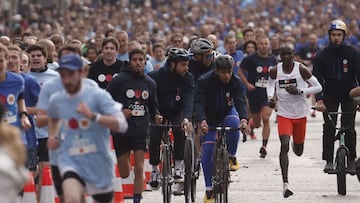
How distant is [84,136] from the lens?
11703 millimetres

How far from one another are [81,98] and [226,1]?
43497 mm

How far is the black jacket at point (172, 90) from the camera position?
1686 centimetres

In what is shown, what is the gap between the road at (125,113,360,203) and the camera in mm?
17109

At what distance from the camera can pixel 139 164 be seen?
1532 cm

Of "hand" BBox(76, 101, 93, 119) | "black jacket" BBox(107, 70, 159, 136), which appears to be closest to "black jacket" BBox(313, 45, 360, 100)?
"black jacket" BBox(107, 70, 159, 136)

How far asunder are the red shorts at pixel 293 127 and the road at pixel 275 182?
692 mm

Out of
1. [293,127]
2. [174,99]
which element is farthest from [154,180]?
[293,127]

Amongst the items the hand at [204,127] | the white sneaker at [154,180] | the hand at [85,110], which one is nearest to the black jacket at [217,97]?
the hand at [204,127]

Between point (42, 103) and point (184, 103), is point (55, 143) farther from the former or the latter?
point (184, 103)

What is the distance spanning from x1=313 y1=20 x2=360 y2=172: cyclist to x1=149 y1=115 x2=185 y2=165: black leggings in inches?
67.8

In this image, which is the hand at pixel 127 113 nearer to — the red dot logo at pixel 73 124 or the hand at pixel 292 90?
the hand at pixel 292 90

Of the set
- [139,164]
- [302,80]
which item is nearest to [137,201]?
[139,164]

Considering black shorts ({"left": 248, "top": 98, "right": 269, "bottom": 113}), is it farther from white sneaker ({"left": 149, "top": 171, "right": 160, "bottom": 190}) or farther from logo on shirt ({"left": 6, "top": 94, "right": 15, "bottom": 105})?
logo on shirt ({"left": 6, "top": 94, "right": 15, "bottom": 105})

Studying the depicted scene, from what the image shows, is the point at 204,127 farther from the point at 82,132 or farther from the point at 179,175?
the point at 82,132
